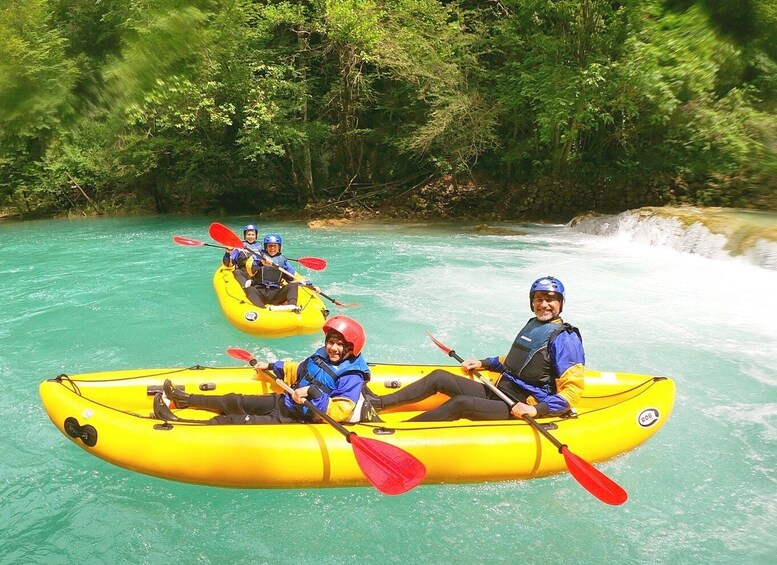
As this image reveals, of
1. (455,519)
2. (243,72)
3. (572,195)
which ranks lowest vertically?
(455,519)

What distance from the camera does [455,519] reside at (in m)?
2.81

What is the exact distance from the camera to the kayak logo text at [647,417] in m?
3.17

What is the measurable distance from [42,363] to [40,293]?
3.14 m

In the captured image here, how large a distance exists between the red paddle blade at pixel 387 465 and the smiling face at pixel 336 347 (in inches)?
18.1

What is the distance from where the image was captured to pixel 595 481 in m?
2.67

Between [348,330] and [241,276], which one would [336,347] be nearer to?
[348,330]

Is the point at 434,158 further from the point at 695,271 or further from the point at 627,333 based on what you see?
the point at 627,333

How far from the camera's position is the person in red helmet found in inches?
119

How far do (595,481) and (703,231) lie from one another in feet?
23.8

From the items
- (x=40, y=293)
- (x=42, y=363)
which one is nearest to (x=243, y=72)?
(x=40, y=293)

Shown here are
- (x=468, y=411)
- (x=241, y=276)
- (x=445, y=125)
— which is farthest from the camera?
(x=445, y=125)

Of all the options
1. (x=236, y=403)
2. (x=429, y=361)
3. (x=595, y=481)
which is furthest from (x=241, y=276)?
(x=595, y=481)

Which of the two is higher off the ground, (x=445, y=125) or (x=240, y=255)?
(x=445, y=125)

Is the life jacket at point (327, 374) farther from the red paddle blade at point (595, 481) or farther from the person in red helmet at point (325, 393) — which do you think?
the red paddle blade at point (595, 481)
